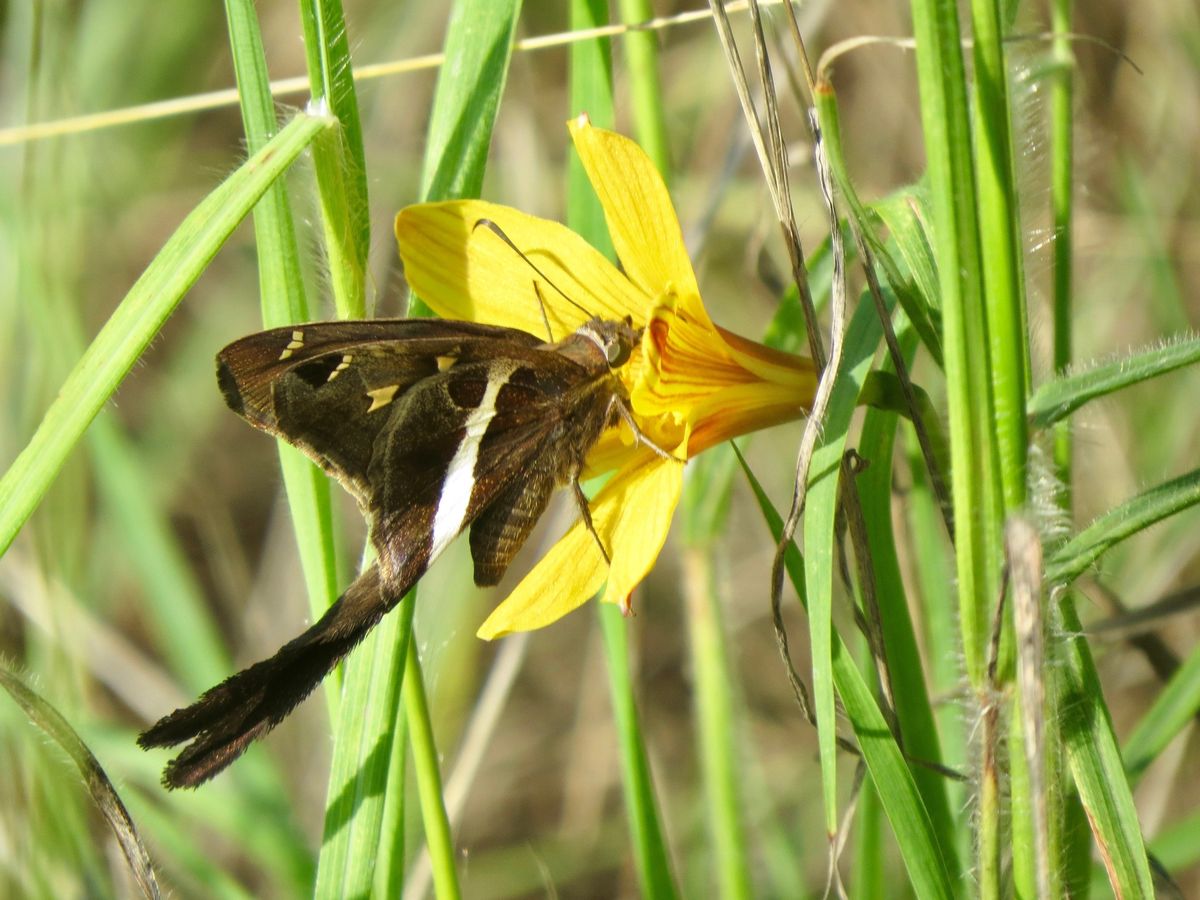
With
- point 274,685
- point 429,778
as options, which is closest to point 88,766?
point 274,685

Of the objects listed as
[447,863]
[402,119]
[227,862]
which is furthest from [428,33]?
[447,863]

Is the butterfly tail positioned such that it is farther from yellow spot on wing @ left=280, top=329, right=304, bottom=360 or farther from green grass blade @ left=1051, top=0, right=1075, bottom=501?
green grass blade @ left=1051, top=0, right=1075, bottom=501

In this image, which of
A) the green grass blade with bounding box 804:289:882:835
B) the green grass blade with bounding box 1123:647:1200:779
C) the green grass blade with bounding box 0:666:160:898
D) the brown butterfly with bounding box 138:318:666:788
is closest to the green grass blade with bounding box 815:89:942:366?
the green grass blade with bounding box 804:289:882:835

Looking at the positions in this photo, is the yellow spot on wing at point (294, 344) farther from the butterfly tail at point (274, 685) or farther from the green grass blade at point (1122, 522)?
the green grass blade at point (1122, 522)

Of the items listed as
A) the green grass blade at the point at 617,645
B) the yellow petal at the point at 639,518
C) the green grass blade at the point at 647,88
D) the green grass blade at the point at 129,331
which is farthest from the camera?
the green grass blade at the point at 647,88

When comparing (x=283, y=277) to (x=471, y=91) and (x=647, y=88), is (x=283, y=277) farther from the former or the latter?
(x=647, y=88)

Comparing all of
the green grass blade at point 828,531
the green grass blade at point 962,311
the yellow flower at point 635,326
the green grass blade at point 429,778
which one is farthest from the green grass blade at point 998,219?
the green grass blade at point 429,778

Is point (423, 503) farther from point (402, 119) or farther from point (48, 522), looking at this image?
point (402, 119)
